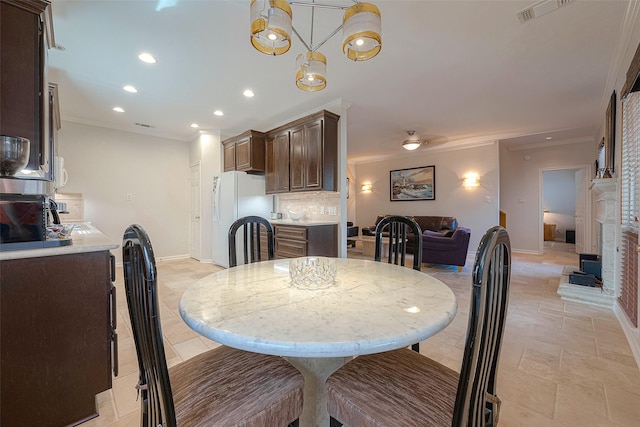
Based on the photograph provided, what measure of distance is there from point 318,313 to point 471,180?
6.01m

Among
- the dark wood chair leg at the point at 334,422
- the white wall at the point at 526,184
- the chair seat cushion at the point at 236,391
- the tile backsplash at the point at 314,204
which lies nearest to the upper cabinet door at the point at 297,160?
the tile backsplash at the point at 314,204

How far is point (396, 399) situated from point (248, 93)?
11.7ft

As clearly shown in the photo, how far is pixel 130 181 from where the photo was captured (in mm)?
5043

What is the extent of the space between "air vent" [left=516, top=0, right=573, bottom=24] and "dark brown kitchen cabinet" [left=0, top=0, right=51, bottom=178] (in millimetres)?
3115

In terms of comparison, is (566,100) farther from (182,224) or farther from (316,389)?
(182,224)

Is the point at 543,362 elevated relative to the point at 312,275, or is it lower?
lower

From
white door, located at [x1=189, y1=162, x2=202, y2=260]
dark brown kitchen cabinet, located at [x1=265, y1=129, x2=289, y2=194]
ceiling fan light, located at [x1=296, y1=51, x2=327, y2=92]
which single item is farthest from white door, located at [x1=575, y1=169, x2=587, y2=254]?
white door, located at [x1=189, y1=162, x2=202, y2=260]

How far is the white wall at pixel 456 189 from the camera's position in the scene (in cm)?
556

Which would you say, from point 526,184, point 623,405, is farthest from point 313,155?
point 526,184

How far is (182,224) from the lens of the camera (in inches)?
224

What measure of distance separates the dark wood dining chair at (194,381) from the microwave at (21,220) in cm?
97

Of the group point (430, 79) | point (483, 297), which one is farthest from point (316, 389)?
point (430, 79)

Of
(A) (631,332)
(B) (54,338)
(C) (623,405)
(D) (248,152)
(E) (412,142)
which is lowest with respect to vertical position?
(C) (623,405)

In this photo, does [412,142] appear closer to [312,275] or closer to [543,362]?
[543,362]
